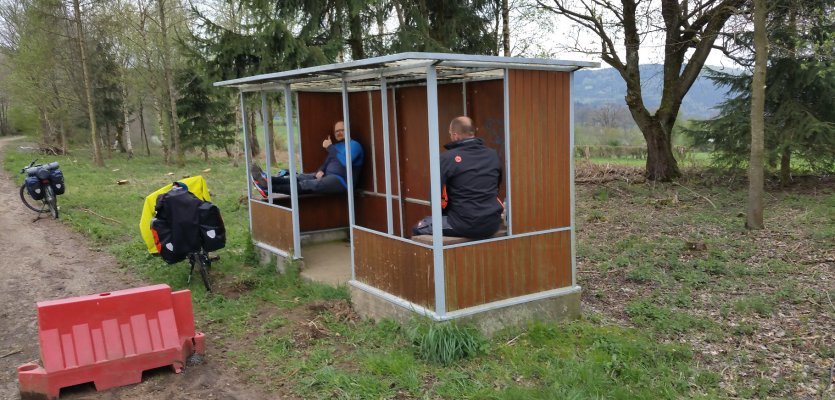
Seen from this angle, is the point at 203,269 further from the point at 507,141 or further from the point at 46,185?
the point at 46,185

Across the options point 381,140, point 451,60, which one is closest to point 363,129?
point 381,140

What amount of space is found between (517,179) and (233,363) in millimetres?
2779

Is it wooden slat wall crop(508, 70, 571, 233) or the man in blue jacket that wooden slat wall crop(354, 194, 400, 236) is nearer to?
the man in blue jacket

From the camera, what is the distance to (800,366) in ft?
15.5

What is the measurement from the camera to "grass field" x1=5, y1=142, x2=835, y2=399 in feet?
14.5

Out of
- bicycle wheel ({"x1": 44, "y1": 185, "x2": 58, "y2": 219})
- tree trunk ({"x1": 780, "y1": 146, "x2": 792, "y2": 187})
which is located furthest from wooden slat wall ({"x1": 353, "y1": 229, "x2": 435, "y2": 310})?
tree trunk ({"x1": 780, "y1": 146, "x2": 792, "y2": 187})

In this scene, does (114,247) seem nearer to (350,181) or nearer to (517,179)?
(350,181)

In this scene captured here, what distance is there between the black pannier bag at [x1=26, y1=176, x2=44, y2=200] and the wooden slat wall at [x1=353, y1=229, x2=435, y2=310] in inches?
357

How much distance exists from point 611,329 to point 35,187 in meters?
11.3

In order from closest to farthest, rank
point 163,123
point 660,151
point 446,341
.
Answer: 1. point 446,341
2. point 660,151
3. point 163,123

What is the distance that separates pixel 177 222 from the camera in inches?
265

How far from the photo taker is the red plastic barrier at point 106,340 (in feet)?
14.5

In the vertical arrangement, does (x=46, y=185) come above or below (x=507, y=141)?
below

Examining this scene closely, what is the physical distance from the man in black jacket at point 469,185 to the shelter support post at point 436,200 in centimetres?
27
